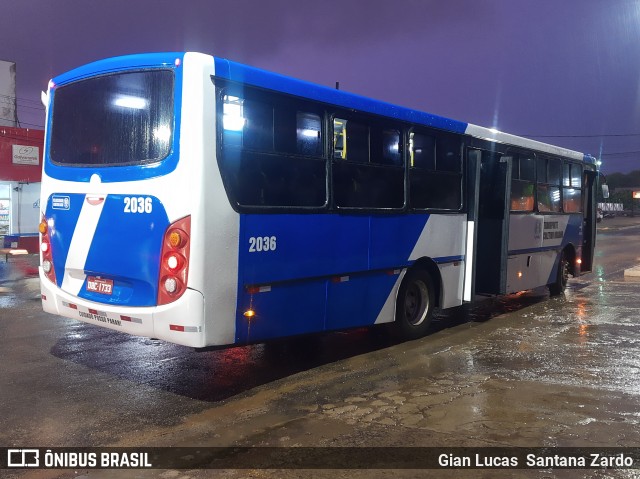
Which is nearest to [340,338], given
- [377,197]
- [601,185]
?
[377,197]

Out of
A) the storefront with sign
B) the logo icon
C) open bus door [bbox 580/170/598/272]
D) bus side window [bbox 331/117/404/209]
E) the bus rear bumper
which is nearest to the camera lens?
the logo icon

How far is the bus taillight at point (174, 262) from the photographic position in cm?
525

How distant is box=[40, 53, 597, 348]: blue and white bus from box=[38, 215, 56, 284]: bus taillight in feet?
0.07

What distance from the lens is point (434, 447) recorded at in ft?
14.9

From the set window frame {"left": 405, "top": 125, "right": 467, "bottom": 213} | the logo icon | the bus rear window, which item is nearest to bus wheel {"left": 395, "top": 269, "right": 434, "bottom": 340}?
window frame {"left": 405, "top": 125, "right": 467, "bottom": 213}

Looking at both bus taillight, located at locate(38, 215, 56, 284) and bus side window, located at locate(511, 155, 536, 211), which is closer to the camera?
bus taillight, located at locate(38, 215, 56, 284)

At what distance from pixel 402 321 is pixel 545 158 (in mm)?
5171

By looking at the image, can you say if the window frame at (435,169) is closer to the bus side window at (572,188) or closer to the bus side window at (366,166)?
the bus side window at (366,166)

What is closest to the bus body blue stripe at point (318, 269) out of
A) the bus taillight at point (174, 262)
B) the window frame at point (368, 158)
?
the window frame at point (368, 158)

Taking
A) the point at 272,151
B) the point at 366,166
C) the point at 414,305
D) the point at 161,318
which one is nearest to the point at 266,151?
the point at 272,151

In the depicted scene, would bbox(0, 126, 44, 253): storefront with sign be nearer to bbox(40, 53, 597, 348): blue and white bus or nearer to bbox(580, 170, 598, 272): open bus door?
bbox(40, 53, 597, 348): blue and white bus

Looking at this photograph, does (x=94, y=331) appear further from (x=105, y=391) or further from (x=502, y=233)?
(x=502, y=233)

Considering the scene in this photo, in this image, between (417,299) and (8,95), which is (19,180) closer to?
(8,95)

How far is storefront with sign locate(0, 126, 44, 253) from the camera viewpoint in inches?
954
